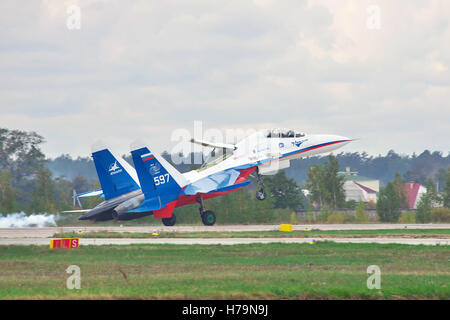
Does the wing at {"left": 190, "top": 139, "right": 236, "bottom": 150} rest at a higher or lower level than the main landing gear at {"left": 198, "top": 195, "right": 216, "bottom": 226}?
higher

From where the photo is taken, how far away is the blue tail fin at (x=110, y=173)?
45125mm

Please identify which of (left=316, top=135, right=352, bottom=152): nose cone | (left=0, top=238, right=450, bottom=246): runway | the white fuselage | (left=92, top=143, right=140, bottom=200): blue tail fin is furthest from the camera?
(left=316, top=135, right=352, bottom=152): nose cone

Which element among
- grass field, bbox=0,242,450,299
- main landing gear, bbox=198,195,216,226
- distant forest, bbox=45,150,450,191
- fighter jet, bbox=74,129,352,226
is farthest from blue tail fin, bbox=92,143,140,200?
distant forest, bbox=45,150,450,191

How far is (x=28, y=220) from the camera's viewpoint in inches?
2007

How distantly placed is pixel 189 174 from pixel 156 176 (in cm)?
348

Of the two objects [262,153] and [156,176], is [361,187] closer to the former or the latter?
[262,153]

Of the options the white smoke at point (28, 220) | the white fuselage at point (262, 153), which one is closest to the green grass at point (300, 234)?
the white fuselage at point (262, 153)

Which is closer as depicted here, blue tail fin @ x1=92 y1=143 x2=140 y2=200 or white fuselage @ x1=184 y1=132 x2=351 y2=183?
blue tail fin @ x1=92 y1=143 x2=140 y2=200

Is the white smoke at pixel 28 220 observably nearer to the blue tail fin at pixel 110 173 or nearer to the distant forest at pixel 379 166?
the blue tail fin at pixel 110 173

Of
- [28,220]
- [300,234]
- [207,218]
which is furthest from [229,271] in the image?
[28,220]

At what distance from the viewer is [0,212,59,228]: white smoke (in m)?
50.8

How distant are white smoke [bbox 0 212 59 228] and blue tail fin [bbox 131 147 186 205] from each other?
10645mm

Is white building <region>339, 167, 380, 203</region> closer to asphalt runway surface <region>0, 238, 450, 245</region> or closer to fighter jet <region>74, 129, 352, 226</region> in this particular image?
fighter jet <region>74, 129, 352, 226</region>
